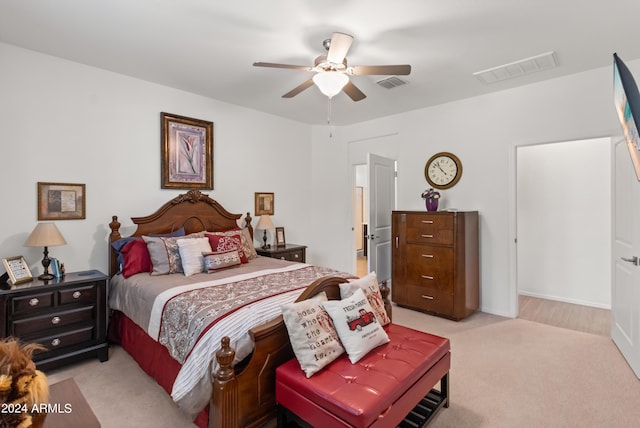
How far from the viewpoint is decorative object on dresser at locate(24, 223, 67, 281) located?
2.69 meters

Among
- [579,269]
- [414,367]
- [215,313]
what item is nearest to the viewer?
[414,367]

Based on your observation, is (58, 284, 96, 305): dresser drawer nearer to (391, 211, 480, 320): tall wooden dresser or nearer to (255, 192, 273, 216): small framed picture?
(255, 192, 273, 216): small framed picture

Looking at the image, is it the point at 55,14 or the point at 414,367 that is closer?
the point at 414,367

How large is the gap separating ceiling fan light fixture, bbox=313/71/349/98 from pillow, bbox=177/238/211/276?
187 cm

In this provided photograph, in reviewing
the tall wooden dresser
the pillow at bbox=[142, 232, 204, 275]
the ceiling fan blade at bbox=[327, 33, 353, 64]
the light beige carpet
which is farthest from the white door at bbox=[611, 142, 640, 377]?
the pillow at bbox=[142, 232, 204, 275]

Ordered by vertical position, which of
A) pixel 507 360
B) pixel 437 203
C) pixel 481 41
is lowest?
pixel 507 360

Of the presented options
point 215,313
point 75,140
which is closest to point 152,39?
point 75,140

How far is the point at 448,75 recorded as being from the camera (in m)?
3.41

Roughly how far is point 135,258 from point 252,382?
6.15 feet

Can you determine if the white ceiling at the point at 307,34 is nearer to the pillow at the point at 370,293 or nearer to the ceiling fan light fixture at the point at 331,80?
the ceiling fan light fixture at the point at 331,80

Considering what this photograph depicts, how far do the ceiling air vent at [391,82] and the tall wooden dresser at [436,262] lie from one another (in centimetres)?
151

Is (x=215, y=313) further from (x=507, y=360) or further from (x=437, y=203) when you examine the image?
(x=437, y=203)

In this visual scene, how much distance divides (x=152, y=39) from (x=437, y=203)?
3.41 meters

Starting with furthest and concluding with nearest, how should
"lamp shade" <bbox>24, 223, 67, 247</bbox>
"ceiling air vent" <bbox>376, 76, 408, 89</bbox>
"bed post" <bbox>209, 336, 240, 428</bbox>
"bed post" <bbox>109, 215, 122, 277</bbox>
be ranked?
1. "ceiling air vent" <bbox>376, 76, 408, 89</bbox>
2. "bed post" <bbox>109, 215, 122, 277</bbox>
3. "lamp shade" <bbox>24, 223, 67, 247</bbox>
4. "bed post" <bbox>209, 336, 240, 428</bbox>
